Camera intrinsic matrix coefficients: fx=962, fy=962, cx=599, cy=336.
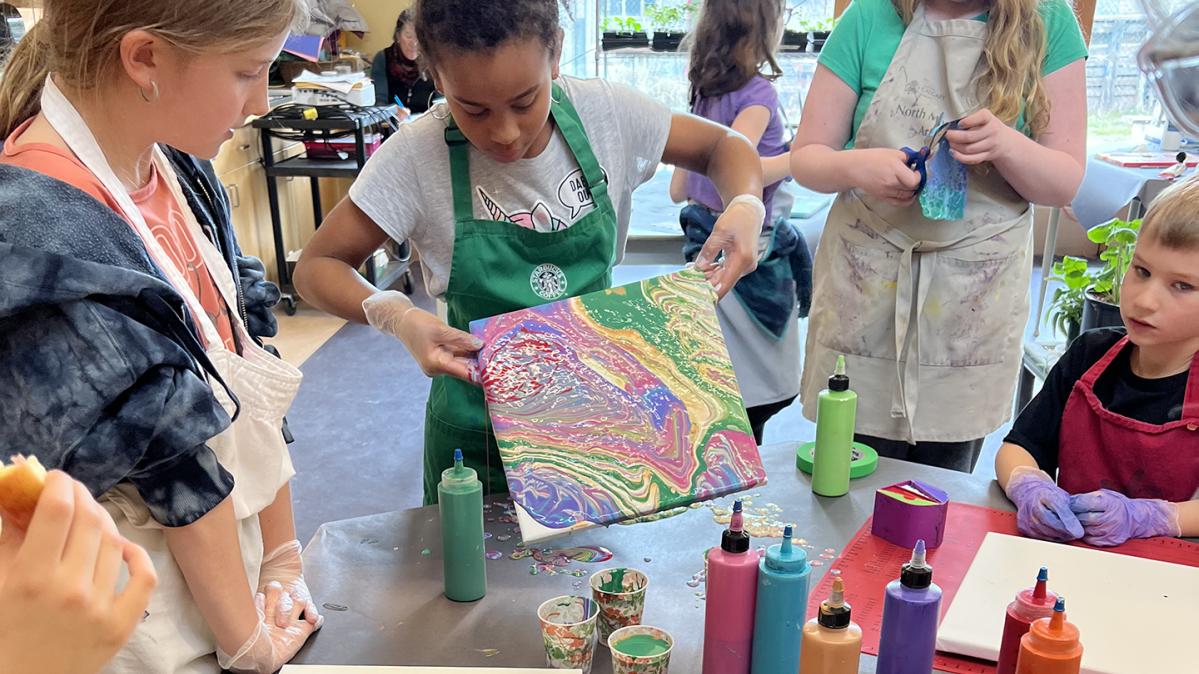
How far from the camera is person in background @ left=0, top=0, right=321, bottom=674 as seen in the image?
899 millimetres

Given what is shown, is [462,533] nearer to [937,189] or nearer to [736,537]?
[736,537]

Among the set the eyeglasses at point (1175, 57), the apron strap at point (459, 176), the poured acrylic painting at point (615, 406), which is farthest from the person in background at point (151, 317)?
the eyeglasses at point (1175, 57)

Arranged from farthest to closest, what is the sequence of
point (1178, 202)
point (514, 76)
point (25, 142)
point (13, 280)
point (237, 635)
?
1. point (1178, 202)
2. point (514, 76)
3. point (237, 635)
4. point (25, 142)
5. point (13, 280)

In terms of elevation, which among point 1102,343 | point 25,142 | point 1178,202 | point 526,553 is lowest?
point 526,553

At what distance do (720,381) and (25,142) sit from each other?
2.94 feet

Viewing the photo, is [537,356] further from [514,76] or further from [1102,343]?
[1102,343]

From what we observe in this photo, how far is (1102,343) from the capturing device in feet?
5.34

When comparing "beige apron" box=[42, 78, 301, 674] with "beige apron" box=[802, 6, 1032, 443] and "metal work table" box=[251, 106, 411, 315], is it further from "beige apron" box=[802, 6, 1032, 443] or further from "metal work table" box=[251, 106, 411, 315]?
"metal work table" box=[251, 106, 411, 315]

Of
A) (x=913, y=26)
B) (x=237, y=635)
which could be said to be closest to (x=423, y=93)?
(x=913, y=26)

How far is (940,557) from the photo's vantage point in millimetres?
1377

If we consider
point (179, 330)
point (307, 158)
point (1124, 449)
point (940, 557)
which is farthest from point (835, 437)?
point (307, 158)

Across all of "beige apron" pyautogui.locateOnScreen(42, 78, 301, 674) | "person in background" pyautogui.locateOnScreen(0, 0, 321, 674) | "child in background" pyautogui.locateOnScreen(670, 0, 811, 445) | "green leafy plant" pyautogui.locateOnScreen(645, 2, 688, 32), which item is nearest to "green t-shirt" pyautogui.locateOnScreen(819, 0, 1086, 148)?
"child in background" pyautogui.locateOnScreen(670, 0, 811, 445)

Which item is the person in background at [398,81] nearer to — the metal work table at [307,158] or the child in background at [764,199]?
the metal work table at [307,158]

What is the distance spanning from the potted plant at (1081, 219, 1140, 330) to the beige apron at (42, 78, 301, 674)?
2.32 metres
